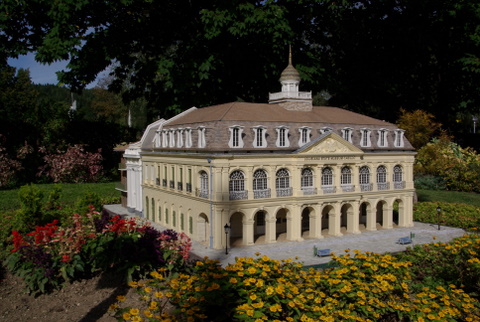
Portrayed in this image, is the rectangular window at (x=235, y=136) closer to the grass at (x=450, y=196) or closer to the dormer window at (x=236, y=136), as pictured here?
the dormer window at (x=236, y=136)

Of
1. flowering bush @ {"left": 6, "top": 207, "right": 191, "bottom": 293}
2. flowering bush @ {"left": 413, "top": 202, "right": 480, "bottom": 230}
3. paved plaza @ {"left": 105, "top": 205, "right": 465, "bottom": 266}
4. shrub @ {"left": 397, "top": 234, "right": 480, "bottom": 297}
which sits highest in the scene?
flowering bush @ {"left": 6, "top": 207, "right": 191, "bottom": 293}

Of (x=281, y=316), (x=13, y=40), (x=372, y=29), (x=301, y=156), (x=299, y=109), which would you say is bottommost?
(x=281, y=316)

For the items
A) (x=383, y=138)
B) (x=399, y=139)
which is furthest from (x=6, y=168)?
(x=399, y=139)

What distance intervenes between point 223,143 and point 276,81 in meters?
16.0

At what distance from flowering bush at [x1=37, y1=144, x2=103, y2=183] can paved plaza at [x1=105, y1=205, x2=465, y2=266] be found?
2067 centimetres

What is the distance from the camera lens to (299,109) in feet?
103

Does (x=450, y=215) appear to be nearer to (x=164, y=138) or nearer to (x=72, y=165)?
(x=164, y=138)

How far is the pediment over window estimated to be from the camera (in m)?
27.8

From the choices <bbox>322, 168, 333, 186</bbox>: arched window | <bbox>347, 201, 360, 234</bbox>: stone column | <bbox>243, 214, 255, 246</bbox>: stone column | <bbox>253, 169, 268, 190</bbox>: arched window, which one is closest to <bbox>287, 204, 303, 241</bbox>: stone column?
<bbox>253, 169, 268, 190</bbox>: arched window

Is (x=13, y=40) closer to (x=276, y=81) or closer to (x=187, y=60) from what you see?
(x=187, y=60)

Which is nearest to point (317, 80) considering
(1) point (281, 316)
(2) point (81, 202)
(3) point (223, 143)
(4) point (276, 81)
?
(4) point (276, 81)

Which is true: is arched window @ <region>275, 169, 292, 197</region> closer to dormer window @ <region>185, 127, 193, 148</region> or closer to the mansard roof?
the mansard roof

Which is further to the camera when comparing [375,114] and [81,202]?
[375,114]

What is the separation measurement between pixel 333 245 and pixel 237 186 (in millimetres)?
6582
